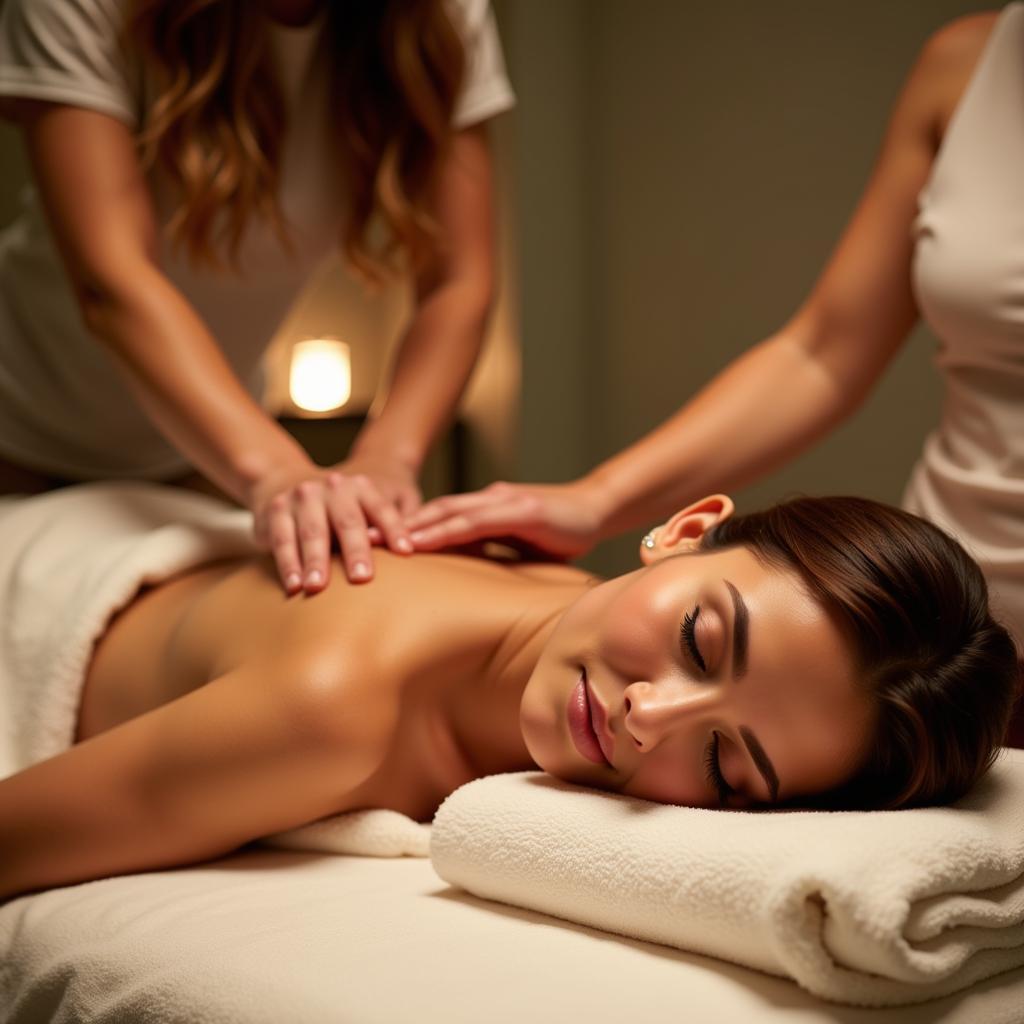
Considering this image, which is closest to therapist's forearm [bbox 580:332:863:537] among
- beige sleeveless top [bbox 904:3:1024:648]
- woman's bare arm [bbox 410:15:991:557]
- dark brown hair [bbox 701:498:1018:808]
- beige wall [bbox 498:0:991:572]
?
woman's bare arm [bbox 410:15:991:557]

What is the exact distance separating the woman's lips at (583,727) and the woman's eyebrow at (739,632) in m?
0.15

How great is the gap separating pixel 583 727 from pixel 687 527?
36cm

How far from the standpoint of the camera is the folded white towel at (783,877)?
0.85m

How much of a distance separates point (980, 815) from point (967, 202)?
84 centimetres

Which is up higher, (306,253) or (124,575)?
(306,253)

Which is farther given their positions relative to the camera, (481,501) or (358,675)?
(481,501)

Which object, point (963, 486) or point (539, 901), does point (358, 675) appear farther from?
point (963, 486)

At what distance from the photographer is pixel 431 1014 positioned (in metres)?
0.85

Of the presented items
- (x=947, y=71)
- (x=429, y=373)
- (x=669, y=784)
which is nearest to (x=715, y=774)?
(x=669, y=784)

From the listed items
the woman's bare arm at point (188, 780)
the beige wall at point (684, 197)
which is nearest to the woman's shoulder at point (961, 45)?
the woman's bare arm at point (188, 780)

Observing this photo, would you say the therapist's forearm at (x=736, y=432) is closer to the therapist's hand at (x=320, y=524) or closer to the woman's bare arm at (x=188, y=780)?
the therapist's hand at (x=320, y=524)

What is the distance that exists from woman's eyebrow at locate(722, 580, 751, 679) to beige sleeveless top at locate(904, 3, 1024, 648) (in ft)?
1.55

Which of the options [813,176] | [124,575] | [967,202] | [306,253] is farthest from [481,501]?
[813,176]

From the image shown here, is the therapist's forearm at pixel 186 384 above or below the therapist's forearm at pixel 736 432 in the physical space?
above
